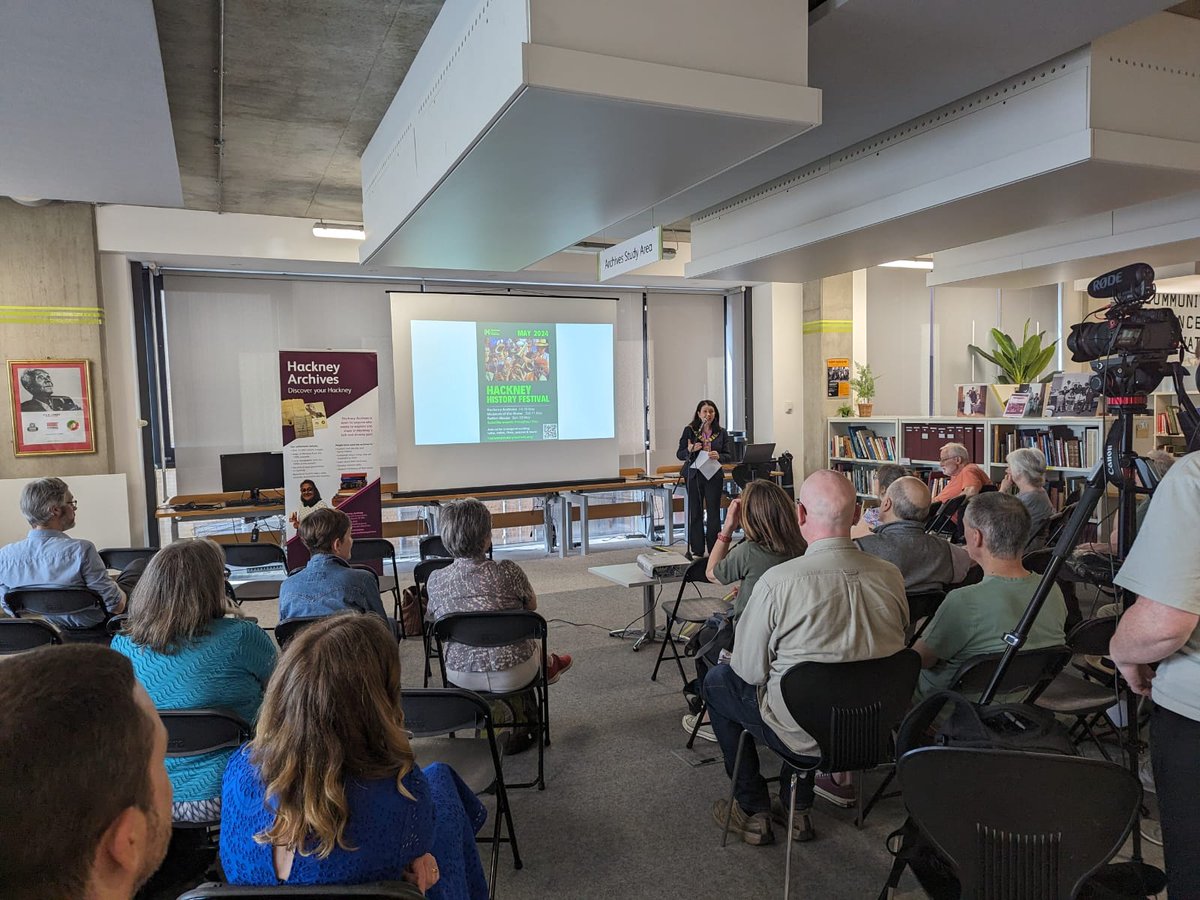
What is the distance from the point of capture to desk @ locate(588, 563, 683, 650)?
13.1ft

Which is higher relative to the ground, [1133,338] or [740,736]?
[1133,338]

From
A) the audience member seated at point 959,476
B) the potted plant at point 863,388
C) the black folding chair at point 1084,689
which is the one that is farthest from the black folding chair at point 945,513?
the potted plant at point 863,388

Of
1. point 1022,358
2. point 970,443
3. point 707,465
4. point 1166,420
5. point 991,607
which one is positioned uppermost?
point 1022,358

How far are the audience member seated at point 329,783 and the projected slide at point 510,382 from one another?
6554 mm

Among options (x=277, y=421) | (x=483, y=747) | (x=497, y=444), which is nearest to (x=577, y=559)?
(x=497, y=444)

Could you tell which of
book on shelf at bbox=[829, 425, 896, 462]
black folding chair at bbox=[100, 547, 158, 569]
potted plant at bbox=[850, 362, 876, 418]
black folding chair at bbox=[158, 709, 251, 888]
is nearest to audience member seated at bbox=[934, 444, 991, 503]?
book on shelf at bbox=[829, 425, 896, 462]

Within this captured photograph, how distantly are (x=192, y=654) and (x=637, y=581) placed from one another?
92.3 inches

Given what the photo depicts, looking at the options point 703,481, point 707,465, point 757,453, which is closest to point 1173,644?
point 707,465

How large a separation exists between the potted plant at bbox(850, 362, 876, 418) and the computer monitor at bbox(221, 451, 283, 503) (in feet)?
21.1

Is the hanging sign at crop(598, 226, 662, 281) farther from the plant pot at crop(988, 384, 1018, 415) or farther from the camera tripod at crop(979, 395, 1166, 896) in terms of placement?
the plant pot at crop(988, 384, 1018, 415)

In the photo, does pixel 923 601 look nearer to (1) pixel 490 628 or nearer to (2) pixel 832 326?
(1) pixel 490 628

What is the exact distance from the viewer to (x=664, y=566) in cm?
406

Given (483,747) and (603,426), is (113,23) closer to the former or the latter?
(483,747)

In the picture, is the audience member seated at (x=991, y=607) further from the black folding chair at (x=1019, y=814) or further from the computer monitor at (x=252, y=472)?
the computer monitor at (x=252, y=472)
